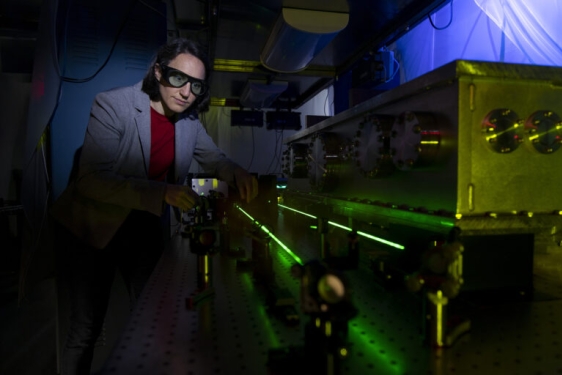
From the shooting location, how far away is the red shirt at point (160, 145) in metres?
1.45

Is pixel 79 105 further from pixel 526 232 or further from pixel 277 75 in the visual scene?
pixel 526 232

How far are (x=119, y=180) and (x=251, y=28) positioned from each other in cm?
169

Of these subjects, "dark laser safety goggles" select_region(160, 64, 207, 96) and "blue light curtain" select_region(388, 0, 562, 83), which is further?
"blue light curtain" select_region(388, 0, 562, 83)

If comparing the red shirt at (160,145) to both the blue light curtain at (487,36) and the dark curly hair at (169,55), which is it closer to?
the dark curly hair at (169,55)

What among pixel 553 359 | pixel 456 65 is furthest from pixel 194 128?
pixel 553 359

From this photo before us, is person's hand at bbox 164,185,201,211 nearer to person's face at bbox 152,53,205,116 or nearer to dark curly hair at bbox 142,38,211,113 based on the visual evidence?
person's face at bbox 152,53,205,116

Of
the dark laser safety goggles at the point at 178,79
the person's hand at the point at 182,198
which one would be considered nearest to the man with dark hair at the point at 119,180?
the dark laser safety goggles at the point at 178,79

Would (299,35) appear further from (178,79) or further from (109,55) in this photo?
(109,55)

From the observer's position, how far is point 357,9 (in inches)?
79.9

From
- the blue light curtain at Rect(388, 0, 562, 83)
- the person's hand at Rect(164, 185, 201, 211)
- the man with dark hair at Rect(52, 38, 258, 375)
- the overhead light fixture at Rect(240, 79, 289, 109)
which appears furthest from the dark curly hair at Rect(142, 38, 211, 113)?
the overhead light fixture at Rect(240, 79, 289, 109)

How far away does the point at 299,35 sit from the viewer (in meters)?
1.89

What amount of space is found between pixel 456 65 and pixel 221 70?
8.64 ft

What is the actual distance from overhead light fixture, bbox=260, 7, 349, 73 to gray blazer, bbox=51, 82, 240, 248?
2.63 feet

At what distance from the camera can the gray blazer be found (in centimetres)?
108
